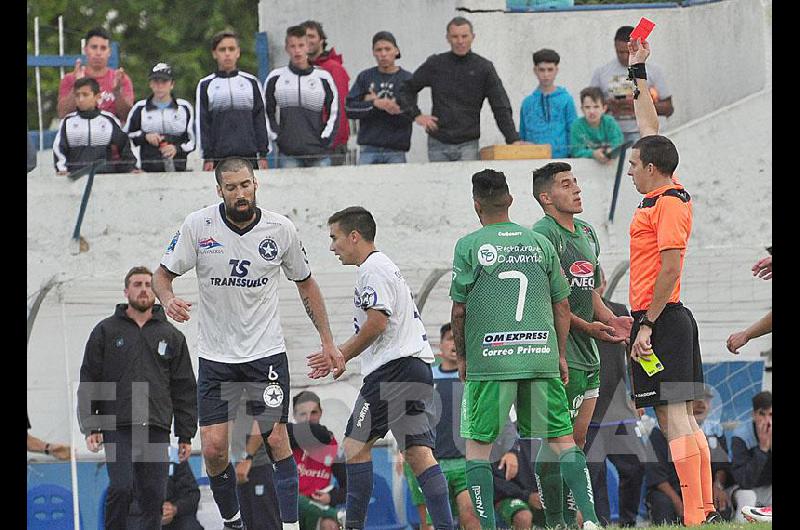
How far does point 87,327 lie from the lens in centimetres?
1296

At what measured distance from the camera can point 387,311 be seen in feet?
30.2

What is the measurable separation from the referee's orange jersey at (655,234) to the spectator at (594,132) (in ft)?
16.4

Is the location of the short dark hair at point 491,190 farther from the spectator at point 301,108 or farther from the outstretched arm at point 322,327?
the spectator at point 301,108

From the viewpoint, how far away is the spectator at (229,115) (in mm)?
13461

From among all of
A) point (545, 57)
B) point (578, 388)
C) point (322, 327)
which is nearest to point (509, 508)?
point (578, 388)

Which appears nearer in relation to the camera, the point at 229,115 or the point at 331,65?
the point at 229,115

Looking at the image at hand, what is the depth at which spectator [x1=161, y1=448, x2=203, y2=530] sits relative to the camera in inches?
480

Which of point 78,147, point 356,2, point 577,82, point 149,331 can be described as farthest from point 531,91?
point 149,331

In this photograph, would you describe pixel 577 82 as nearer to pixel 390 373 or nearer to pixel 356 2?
pixel 356 2

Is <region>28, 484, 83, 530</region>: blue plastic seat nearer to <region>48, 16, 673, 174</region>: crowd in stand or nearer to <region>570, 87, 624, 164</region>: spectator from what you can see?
<region>48, 16, 673, 174</region>: crowd in stand

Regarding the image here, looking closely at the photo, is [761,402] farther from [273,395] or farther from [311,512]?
[273,395]

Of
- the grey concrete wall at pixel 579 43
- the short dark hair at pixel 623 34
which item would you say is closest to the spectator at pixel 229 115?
the grey concrete wall at pixel 579 43

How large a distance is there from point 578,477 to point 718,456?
468cm

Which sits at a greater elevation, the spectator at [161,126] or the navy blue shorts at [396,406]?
the spectator at [161,126]
